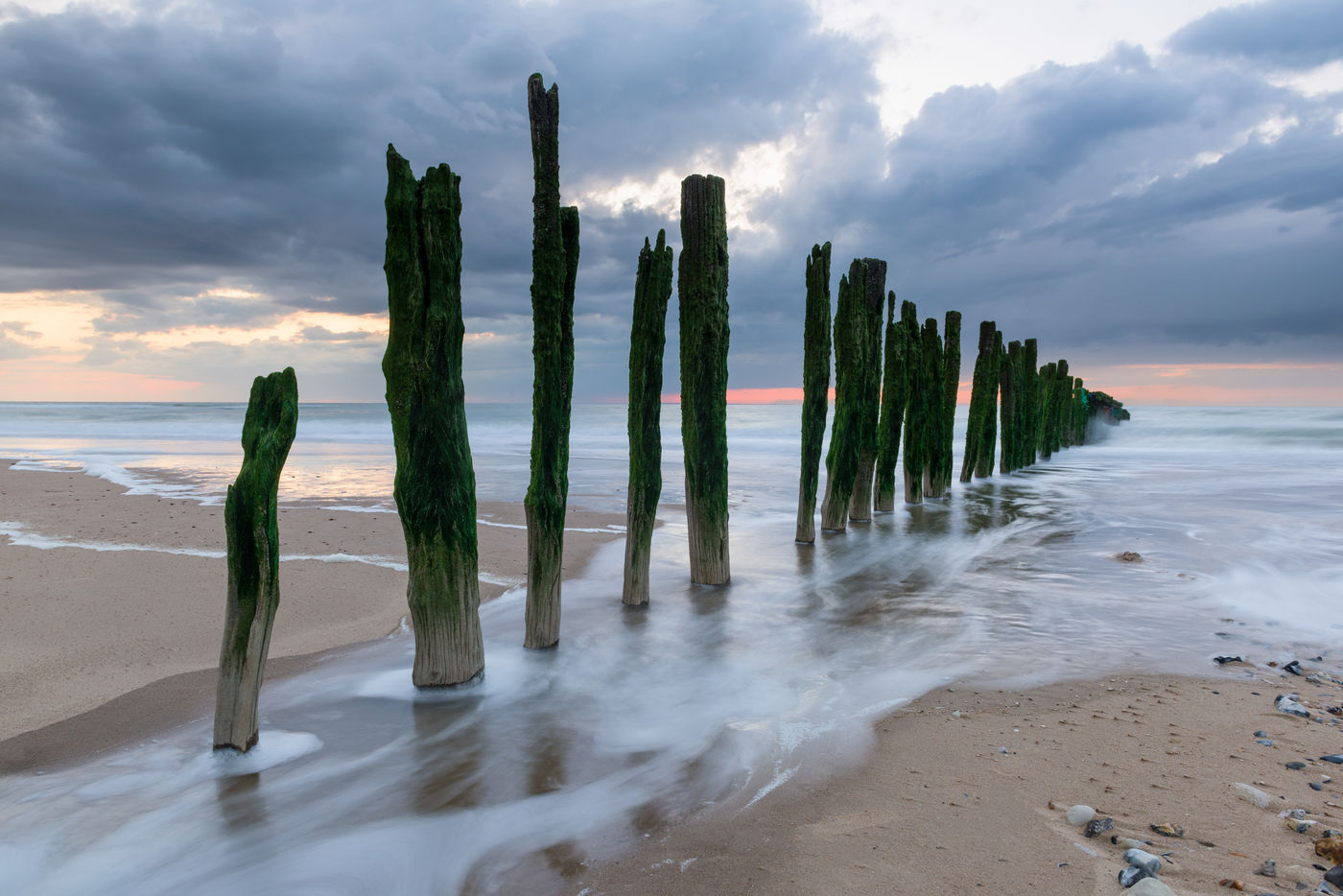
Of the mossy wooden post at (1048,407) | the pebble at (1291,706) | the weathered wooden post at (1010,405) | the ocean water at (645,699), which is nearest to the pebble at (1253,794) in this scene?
the pebble at (1291,706)

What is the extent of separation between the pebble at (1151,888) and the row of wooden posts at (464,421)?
9.39 ft

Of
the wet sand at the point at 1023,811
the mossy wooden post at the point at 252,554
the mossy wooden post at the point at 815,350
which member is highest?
the mossy wooden post at the point at 815,350

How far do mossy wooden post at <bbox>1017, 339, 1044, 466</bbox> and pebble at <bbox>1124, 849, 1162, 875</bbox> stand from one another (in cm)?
1666

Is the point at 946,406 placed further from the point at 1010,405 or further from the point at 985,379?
the point at 1010,405

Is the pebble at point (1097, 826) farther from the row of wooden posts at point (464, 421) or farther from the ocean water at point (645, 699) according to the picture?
the row of wooden posts at point (464, 421)

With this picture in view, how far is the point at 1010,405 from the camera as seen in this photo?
15773mm

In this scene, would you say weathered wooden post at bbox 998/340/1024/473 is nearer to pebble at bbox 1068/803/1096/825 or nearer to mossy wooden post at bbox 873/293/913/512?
mossy wooden post at bbox 873/293/913/512

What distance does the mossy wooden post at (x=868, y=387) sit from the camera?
8195mm

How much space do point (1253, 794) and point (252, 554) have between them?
3.83m

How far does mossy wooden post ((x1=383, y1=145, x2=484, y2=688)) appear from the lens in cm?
325

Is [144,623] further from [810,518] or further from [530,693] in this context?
[810,518]

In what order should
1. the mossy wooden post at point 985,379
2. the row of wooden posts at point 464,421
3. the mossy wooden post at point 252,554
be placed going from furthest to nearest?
the mossy wooden post at point 985,379 → the row of wooden posts at point 464,421 → the mossy wooden post at point 252,554

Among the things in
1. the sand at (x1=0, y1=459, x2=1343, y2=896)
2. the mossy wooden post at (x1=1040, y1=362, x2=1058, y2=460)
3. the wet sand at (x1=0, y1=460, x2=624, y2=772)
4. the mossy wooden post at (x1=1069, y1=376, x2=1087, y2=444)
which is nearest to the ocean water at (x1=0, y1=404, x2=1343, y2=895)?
the sand at (x1=0, y1=459, x2=1343, y2=896)

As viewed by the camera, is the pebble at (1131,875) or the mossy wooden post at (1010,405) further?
the mossy wooden post at (1010,405)
